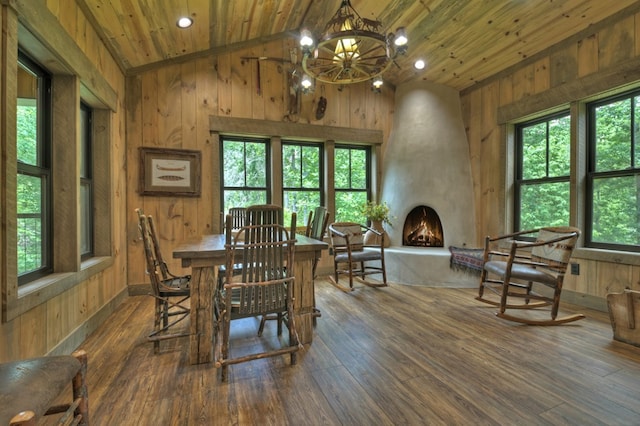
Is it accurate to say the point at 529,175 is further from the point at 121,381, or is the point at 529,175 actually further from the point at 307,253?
the point at 121,381

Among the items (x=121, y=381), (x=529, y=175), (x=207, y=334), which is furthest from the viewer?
(x=529, y=175)

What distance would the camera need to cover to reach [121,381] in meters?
1.83

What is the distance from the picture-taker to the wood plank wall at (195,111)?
3697mm

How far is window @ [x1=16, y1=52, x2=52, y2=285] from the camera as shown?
6.63 ft

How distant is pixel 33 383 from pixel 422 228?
450cm

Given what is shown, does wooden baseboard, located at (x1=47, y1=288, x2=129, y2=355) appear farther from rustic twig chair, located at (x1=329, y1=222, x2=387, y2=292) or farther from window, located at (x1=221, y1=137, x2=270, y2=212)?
rustic twig chair, located at (x1=329, y1=222, x2=387, y2=292)

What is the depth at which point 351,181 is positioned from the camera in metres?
4.96

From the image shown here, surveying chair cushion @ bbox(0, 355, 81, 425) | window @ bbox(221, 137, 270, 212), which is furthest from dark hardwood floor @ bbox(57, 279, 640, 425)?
window @ bbox(221, 137, 270, 212)

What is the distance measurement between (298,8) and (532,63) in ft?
9.64

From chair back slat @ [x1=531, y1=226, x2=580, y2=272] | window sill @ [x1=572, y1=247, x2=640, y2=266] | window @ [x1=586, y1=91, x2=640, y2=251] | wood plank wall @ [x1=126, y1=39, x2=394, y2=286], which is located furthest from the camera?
wood plank wall @ [x1=126, y1=39, x2=394, y2=286]

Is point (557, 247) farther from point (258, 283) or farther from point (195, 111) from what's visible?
point (195, 111)

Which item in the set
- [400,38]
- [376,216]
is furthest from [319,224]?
[400,38]

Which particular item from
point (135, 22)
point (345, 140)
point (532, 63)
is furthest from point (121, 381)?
point (532, 63)

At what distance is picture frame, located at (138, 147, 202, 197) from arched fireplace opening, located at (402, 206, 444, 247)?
3118 mm
